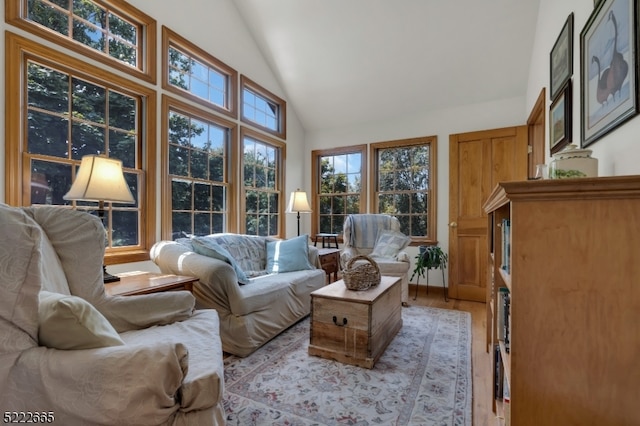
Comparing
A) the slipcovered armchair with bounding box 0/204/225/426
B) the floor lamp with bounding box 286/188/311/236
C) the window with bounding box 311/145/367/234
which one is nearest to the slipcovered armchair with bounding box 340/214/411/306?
the window with bounding box 311/145/367/234

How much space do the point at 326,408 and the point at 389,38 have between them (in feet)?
12.1

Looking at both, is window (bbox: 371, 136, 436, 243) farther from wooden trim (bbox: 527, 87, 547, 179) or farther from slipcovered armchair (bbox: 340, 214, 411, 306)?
wooden trim (bbox: 527, 87, 547, 179)

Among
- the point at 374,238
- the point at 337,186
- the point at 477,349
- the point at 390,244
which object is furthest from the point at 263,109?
the point at 477,349

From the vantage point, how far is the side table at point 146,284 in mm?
1826

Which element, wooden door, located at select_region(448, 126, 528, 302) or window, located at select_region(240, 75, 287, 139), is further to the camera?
window, located at select_region(240, 75, 287, 139)

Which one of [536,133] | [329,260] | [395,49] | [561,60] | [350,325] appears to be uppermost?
[395,49]

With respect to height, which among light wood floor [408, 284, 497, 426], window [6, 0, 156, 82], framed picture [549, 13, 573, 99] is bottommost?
light wood floor [408, 284, 497, 426]

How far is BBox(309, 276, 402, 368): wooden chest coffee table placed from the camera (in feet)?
6.75

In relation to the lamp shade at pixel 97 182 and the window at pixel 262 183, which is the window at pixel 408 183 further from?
the lamp shade at pixel 97 182

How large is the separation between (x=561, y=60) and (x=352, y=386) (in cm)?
264

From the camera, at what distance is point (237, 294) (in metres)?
2.23

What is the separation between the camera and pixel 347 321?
211 centimetres

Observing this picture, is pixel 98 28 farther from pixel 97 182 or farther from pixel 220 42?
pixel 97 182

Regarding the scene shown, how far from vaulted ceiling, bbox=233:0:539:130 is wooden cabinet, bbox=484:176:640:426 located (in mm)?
3057
